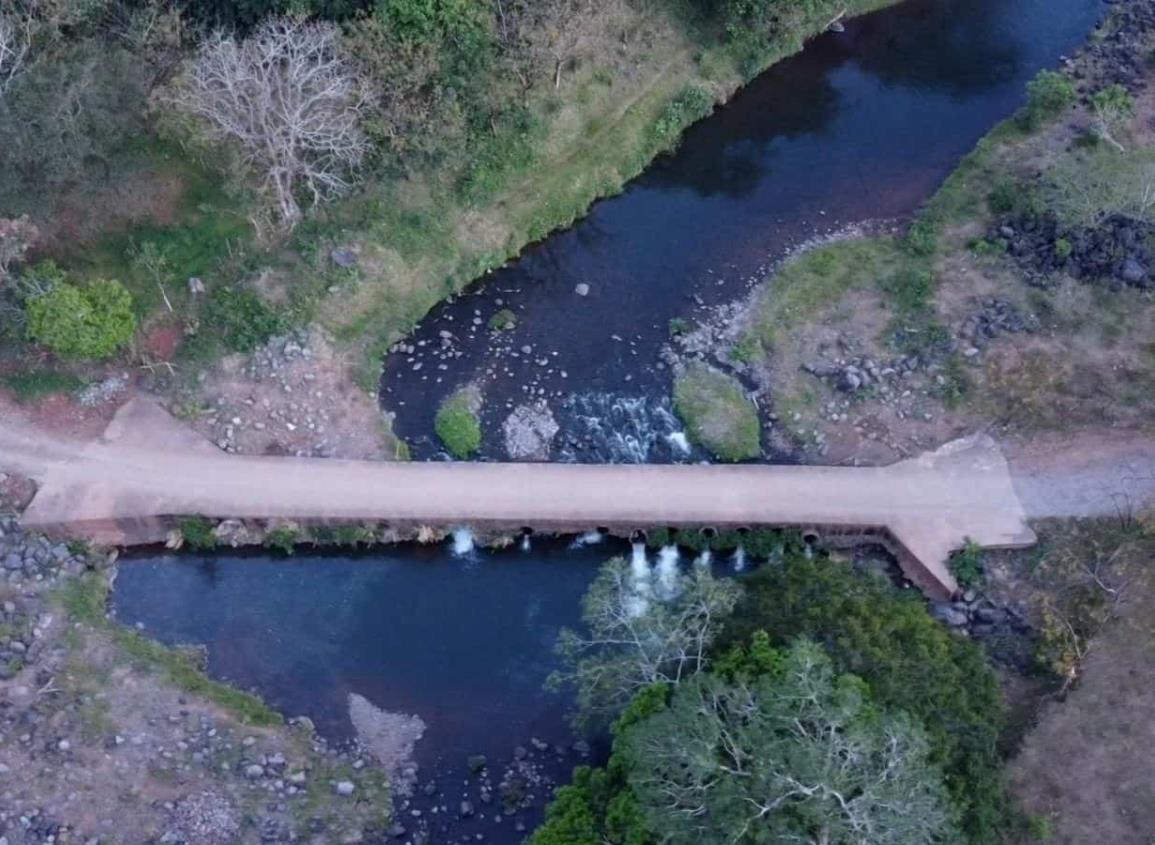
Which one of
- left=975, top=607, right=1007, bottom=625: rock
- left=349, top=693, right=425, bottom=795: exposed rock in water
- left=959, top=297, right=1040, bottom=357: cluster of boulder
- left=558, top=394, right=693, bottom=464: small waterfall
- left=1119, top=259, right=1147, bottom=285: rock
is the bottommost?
left=349, top=693, right=425, bottom=795: exposed rock in water

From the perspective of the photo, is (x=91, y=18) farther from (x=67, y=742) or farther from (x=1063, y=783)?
(x=1063, y=783)

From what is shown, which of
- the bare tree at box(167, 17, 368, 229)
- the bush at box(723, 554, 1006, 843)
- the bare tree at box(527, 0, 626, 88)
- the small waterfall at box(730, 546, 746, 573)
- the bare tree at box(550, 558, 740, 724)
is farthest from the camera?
the bare tree at box(527, 0, 626, 88)

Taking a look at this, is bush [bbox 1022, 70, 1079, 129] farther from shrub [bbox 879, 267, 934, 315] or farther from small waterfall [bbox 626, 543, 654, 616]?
small waterfall [bbox 626, 543, 654, 616]

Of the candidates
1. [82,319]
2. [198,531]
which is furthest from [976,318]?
[82,319]

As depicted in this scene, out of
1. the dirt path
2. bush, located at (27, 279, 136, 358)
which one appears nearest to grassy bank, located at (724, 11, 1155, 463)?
the dirt path

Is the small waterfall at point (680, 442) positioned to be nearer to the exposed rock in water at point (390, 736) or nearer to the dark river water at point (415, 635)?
the dark river water at point (415, 635)

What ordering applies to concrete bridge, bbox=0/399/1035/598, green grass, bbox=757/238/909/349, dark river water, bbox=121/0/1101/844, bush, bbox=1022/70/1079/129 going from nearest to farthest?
dark river water, bbox=121/0/1101/844 → concrete bridge, bbox=0/399/1035/598 → green grass, bbox=757/238/909/349 → bush, bbox=1022/70/1079/129
